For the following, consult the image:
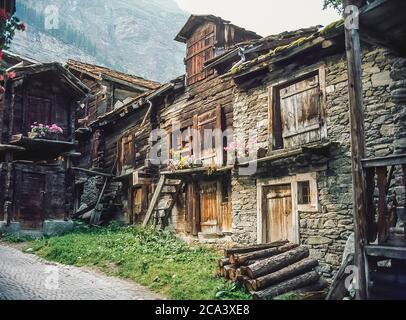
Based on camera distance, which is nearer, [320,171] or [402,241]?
[402,241]

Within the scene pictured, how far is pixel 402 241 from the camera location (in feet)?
17.0

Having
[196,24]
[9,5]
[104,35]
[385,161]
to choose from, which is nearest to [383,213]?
[385,161]

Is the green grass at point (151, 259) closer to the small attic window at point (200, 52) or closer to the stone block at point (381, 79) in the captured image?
the stone block at point (381, 79)

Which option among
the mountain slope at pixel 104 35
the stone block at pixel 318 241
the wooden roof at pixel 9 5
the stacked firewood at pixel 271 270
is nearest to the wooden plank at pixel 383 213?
the stacked firewood at pixel 271 270

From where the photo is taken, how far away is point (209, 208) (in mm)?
12789

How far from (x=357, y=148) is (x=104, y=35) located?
7021 cm

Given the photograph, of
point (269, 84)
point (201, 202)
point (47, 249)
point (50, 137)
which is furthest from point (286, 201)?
point (50, 137)

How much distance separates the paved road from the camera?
6.49m

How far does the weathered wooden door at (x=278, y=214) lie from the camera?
31.2 ft

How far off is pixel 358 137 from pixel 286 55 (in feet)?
14.9

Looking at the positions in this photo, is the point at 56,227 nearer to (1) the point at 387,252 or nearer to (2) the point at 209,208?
(2) the point at 209,208

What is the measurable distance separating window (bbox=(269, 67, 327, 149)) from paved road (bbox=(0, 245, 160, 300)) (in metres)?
5.16

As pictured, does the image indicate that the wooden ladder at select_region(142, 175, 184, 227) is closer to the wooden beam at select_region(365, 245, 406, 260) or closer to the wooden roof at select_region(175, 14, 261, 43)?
the wooden roof at select_region(175, 14, 261, 43)
